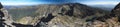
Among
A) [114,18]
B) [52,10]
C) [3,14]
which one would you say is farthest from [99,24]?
[52,10]

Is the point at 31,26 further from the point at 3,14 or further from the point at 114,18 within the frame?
the point at 114,18

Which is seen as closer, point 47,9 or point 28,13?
point 28,13

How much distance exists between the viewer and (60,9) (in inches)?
1618

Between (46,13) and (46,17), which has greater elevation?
(46,13)

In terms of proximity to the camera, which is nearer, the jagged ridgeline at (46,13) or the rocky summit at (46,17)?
the rocky summit at (46,17)

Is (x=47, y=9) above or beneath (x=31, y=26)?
above

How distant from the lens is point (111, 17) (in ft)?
87.9

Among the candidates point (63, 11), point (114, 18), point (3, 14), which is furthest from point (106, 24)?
point (63, 11)

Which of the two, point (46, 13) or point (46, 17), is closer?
point (46, 17)

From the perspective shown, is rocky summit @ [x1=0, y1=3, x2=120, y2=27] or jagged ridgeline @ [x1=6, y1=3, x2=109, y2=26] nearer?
rocky summit @ [x1=0, y1=3, x2=120, y2=27]

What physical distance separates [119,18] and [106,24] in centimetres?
161

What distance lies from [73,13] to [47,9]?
22.2 ft

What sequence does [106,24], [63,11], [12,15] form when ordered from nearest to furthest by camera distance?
[106,24]
[12,15]
[63,11]

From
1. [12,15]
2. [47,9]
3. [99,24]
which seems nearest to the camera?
[99,24]
